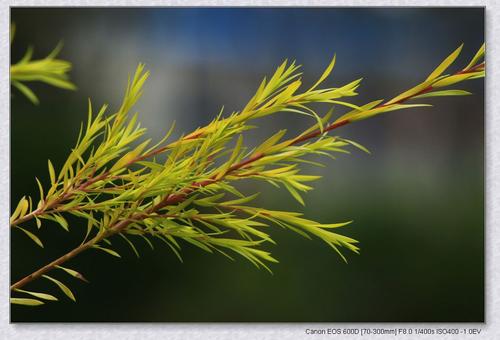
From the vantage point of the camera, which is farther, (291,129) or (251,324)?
(291,129)

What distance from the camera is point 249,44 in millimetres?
1073

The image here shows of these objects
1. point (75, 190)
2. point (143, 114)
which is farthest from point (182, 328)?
point (75, 190)

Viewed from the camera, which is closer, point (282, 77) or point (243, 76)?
point (282, 77)

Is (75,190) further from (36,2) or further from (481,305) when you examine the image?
(481,305)

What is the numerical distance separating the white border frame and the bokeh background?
2cm

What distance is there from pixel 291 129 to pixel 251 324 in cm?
42

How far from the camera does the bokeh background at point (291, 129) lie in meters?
1.04

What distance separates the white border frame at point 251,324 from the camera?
101 cm

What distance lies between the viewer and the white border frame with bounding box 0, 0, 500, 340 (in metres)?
1.01

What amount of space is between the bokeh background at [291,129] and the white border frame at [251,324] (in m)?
0.02

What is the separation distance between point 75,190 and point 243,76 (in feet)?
1.91

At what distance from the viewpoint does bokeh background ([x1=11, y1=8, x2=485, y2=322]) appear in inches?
40.9

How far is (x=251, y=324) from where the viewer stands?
3.39ft
